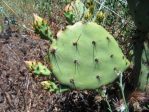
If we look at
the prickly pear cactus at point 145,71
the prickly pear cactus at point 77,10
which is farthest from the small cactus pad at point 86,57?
the prickly pear cactus at point 77,10

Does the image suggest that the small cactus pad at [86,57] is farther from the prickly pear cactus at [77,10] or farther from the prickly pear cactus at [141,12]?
the prickly pear cactus at [77,10]

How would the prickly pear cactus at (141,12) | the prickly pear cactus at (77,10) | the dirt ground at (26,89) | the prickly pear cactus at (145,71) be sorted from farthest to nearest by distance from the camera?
1. the dirt ground at (26,89)
2. the prickly pear cactus at (77,10)
3. the prickly pear cactus at (145,71)
4. the prickly pear cactus at (141,12)

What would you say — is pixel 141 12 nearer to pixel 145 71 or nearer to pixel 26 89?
pixel 145 71

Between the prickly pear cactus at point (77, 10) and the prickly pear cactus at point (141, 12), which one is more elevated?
the prickly pear cactus at point (77, 10)

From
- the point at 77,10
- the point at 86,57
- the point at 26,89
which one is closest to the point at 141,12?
the point at 86,57

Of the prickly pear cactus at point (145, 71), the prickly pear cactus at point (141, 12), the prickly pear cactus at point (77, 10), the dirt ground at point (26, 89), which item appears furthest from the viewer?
the dirt ground at point (26, 89)

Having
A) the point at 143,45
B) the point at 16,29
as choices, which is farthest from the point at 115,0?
the point at 16,29

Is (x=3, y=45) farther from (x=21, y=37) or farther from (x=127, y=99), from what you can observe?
(x=127, y=99)

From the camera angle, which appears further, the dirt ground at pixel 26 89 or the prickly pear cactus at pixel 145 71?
the dirt ground at pixel 26 89
